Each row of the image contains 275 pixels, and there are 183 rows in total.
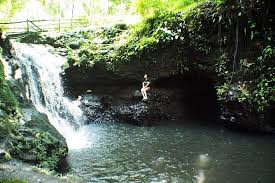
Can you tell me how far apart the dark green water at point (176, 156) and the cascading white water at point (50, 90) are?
0.96 m

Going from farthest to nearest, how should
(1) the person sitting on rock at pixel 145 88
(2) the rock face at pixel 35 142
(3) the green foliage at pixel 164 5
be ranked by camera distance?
(1) the person sitting on rock at pixel 145 88, (3) the green foliage at pixel 164 5, (2) the rock face at pixel 35 142

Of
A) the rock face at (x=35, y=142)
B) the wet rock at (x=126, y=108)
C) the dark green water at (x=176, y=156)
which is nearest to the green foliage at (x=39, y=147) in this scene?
the rock face at (x=35, y=142)

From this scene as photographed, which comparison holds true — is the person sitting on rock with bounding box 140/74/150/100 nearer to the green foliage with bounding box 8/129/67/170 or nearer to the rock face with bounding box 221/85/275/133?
the rock face with bounding box 221/85/275/133

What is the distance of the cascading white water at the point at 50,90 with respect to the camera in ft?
38.9

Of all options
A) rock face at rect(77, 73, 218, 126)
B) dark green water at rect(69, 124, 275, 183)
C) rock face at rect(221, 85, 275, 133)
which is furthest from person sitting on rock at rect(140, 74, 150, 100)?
rock face at rect(221, 85, 275, 133)

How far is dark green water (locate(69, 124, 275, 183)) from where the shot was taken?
24.6 feet

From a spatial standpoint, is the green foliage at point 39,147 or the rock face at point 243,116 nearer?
the green foliage at point 39,147

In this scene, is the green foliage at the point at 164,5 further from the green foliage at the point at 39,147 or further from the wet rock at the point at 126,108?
the green foliage at the point at 39,147

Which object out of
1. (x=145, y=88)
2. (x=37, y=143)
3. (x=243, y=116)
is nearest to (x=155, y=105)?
(x=145, y=88)

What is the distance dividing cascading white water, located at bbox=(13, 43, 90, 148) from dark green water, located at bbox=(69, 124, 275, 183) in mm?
956

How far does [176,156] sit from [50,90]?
678 cm

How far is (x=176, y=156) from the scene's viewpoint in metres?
8.88

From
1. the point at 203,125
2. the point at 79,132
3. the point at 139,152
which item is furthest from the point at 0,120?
the point at 203,125

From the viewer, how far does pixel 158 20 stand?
42.2 feet
